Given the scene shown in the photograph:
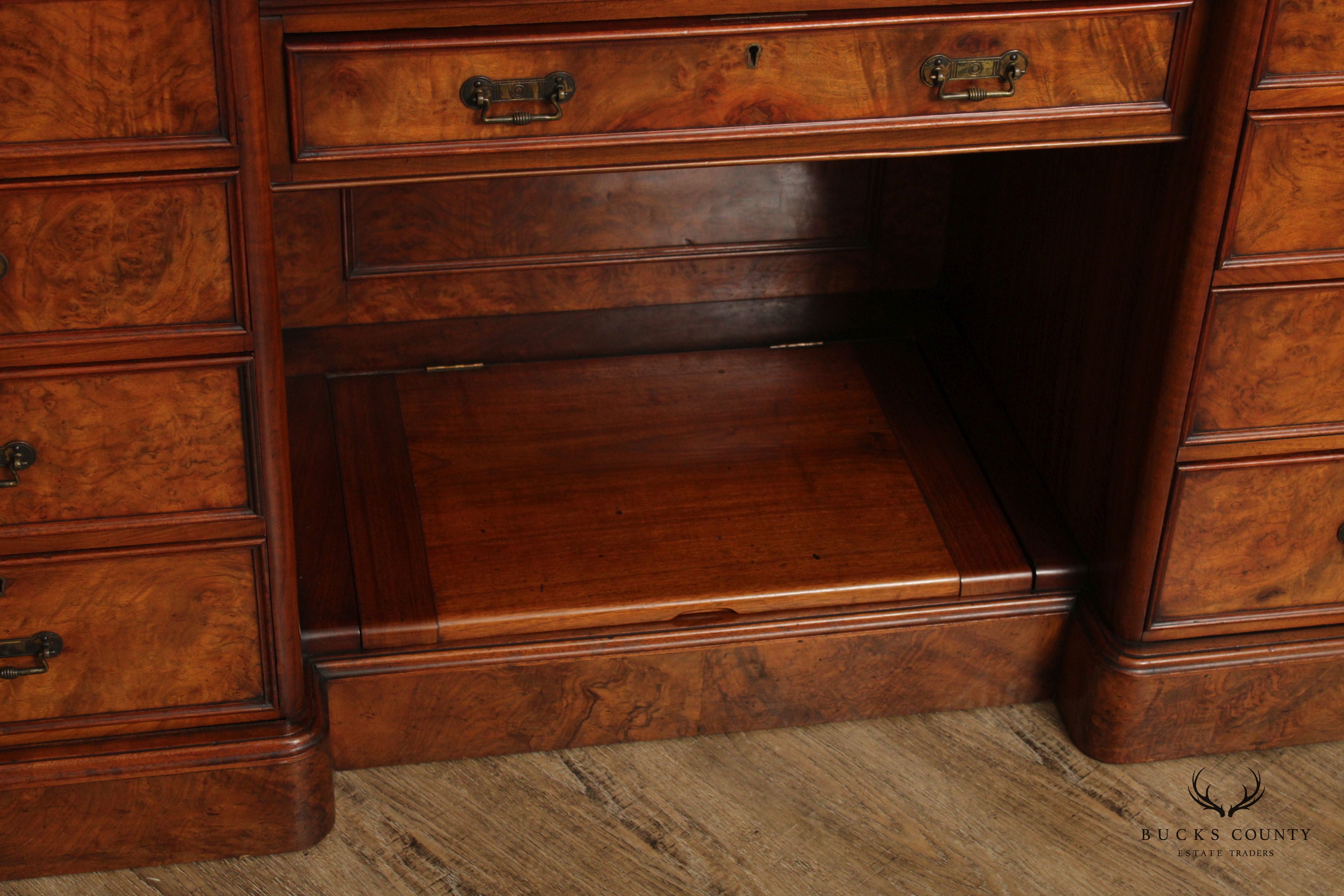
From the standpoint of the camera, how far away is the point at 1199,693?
1764 millimetres

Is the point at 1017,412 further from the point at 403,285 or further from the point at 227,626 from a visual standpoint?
the point at 227,626

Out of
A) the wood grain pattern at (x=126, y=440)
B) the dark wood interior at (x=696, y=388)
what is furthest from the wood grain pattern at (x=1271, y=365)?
the wood grain pattern at (x=126, y=440)

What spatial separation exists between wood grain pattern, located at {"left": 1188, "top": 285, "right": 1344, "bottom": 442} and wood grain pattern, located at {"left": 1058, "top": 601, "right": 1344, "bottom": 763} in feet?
0.95

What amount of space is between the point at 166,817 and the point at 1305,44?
4.63 feet

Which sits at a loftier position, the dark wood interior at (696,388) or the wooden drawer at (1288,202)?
the wooden drawer at (1288,202)

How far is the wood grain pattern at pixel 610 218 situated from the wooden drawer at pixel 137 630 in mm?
595

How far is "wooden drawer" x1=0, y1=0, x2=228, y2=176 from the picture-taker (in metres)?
1.20

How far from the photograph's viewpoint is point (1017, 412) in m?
1.97

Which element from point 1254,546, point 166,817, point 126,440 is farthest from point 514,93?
point 1254,546

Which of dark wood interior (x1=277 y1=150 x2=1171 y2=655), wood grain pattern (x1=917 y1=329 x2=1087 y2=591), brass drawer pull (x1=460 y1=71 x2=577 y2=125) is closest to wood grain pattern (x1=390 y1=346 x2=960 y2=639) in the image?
dark wood interior (x1=277 y1=150 x2=1171 y2=655)

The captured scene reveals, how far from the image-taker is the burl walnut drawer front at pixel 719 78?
1311 millimetres

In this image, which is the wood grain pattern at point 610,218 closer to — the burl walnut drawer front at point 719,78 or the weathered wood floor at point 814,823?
the burl walnut drawer front at point 719,78

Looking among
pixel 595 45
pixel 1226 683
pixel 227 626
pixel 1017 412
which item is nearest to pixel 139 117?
pixel 595 45

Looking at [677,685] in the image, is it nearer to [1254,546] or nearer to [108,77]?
[1254,546]
